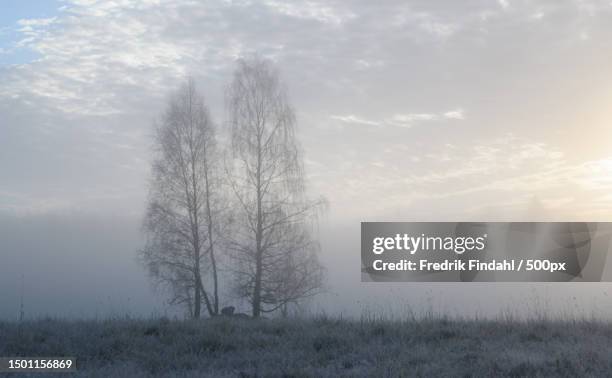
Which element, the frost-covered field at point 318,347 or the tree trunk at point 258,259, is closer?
the frost-covered field at point 318,347

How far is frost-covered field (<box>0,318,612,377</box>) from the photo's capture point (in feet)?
27.6

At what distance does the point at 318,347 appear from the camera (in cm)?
998

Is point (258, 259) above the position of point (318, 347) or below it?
above

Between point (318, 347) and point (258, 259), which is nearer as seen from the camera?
point (318, 347)

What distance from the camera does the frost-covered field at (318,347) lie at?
331 inches

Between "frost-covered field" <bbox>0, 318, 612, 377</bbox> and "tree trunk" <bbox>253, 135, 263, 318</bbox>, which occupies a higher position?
"tree trunk" <bbox>253, 135, 263, 318</bbox>

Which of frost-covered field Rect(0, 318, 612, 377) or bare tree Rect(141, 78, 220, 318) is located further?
bare tree Rect(141, 78, 220, 318)

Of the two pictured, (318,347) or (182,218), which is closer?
(318,347)

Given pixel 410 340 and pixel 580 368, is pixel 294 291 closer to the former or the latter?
pixel 410 340

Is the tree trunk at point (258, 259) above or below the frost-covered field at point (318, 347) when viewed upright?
above

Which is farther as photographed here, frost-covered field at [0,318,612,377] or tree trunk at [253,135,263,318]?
tree trunk at [253,135,263,318]

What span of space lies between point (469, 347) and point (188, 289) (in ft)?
46.0

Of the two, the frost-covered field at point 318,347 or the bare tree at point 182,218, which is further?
the bare tree at point 182,218

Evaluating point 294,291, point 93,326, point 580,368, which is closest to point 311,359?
point 580,368
